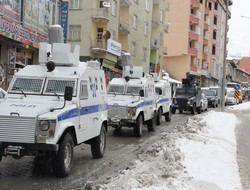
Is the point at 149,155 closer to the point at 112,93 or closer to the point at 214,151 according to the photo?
the point at 214,151

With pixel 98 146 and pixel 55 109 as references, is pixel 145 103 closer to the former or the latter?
pixel 98 146

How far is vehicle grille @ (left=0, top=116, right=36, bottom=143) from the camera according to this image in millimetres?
8273

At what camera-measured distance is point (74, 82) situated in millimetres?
10164

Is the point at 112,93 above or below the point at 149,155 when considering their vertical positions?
above

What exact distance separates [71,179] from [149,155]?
3127 mm

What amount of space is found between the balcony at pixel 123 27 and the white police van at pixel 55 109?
101 ft

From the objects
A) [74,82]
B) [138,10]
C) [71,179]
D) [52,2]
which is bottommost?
[71,179]

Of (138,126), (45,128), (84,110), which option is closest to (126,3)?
(138,126)

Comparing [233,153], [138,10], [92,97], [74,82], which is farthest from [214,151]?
[138,10]

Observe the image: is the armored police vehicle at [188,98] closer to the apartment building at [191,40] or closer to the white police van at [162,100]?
the white police van at [162,100]

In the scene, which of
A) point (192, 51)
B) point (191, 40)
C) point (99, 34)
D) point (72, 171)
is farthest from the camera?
point (191, 40)

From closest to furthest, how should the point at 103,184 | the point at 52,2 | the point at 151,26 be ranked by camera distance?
the point at 103,184, the point at 52,2, the point at 151,26

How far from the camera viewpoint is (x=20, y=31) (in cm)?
2345

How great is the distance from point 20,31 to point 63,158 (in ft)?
52.9
